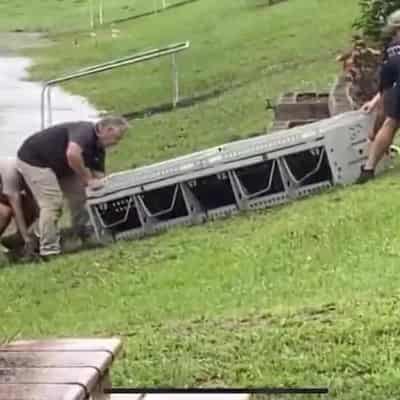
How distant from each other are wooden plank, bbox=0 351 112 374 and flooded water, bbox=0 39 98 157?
437 inches

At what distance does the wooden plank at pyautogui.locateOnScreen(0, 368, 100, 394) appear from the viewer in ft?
12.4

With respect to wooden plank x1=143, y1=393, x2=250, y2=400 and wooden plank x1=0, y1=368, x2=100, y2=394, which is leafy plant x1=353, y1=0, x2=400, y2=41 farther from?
wooden plank x1=0, y1=368, x2=100, y2=394

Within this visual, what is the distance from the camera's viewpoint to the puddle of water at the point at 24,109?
16.5 m

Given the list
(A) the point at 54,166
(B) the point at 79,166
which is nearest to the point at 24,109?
(A) the point at 54,166

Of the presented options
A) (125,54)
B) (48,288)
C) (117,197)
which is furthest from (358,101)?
(125,54)

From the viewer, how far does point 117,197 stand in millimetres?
10188

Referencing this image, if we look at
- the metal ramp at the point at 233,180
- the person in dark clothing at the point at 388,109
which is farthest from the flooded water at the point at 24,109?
the person in dark clothing at the point at 388,109

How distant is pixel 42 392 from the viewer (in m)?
3.68

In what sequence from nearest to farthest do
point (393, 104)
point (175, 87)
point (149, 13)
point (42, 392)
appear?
point (42, 392), point (393, 104), point (175, 87), point (149, 13)

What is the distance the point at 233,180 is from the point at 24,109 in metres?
9.23

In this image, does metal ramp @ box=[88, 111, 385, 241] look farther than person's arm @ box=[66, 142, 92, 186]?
Yes

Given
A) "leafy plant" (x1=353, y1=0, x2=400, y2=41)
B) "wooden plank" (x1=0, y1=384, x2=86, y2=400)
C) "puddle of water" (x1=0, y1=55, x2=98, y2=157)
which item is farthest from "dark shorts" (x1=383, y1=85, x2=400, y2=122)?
"wooden plank" (x1=0, y1=384, x2=86, y2=400)

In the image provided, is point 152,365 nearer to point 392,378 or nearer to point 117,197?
point 392,378

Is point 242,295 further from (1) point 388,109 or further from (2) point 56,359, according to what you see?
(1) point 388,109
